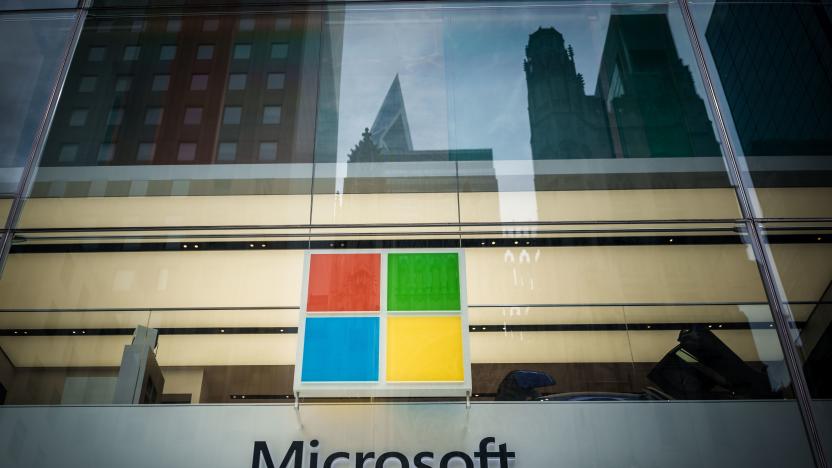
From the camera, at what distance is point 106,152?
4.88m

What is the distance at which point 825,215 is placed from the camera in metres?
4.48

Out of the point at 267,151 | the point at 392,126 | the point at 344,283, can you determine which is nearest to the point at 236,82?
the point at 267,151

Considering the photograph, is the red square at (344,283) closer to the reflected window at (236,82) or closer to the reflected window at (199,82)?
the reflected window at (236,82)

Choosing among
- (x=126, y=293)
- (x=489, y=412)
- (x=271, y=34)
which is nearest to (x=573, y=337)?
(x=489, y=412)

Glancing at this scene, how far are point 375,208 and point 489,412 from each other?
1826 millimetres

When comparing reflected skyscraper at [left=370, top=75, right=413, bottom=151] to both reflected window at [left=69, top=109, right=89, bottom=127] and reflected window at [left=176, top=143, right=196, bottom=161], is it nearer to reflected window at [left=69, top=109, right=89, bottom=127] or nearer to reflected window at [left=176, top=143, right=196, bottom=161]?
reflected window at [left=176, top=143, right=196, bottom=161]

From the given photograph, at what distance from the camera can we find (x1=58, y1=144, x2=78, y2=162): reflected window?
15.8 ft

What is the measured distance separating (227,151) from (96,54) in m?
1.63

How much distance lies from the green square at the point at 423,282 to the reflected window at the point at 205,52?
2726mm

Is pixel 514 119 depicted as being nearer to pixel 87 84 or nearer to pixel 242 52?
pixel 242 52

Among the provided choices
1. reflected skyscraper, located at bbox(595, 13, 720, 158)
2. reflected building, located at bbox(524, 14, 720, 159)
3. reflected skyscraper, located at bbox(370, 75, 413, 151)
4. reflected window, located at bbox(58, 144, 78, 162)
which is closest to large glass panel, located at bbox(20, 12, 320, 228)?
reflected window, located at bbox(58, 144, 78, 162)

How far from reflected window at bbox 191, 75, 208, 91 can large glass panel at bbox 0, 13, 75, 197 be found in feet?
3.84

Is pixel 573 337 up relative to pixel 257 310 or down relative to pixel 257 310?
down

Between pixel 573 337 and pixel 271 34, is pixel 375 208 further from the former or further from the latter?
pixel 271 34
